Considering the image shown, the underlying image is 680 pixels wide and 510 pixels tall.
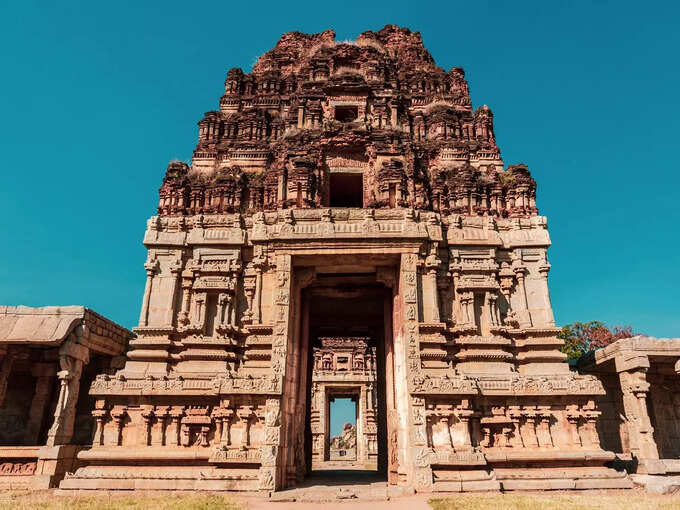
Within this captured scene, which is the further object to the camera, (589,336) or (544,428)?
(589,336)

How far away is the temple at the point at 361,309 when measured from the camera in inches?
485

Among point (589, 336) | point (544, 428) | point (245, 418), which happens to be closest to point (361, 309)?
point (245, 418)

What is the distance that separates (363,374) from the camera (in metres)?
31.3

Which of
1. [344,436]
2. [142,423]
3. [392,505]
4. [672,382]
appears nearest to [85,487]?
[142,423]

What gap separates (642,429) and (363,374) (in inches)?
769

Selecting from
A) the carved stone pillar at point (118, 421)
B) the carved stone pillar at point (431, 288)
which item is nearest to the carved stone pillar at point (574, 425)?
the carved stone pillar at point (431, 288)

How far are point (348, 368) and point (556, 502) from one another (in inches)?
871

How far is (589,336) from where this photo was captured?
3581cm

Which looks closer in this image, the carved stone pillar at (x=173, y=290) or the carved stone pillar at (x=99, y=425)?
the carved stone pillar at (x=99, y=425)

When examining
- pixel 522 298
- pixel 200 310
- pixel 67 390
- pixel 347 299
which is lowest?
pixel 67 390

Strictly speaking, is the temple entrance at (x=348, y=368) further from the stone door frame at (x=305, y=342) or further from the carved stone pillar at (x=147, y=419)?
the carved stone pillar at (x=147, y=419)

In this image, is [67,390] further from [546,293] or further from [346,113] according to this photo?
[546,293]

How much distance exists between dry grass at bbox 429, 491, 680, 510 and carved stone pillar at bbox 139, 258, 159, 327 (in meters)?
10.0

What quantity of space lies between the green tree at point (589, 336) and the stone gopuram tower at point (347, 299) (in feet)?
72.6
